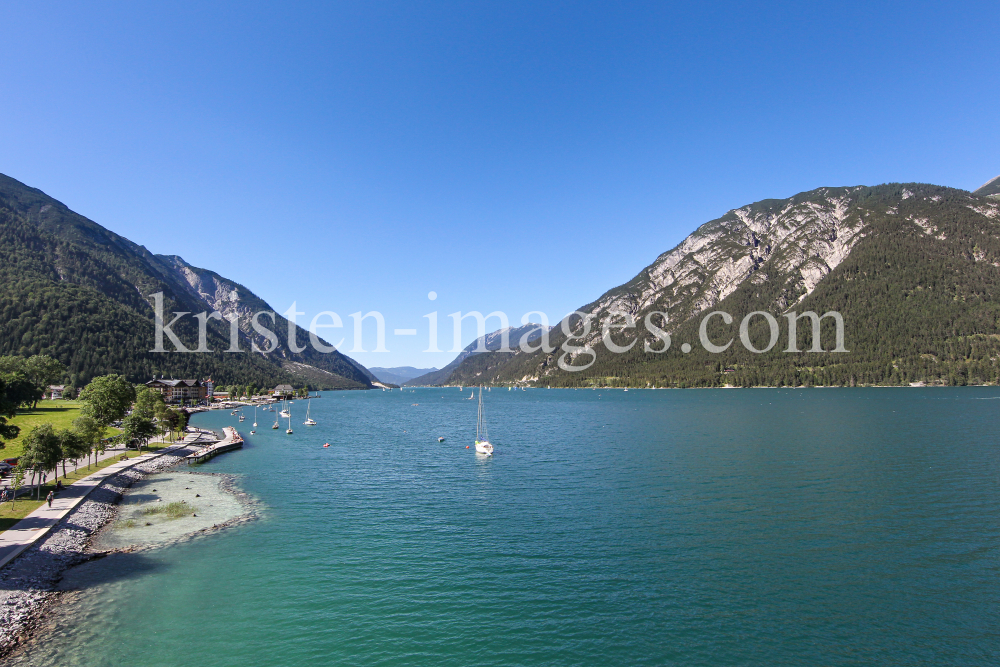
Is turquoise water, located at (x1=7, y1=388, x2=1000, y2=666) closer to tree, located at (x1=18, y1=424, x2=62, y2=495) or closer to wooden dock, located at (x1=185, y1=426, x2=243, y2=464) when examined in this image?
tree, located at (x1=18, y1=424, x2=62, y2=495)

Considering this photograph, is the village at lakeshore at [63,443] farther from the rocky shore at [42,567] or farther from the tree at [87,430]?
the rocky shore at [42,567]

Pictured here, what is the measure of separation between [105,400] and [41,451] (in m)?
55.6

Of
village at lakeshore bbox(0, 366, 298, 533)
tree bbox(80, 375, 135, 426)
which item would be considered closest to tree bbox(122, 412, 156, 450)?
village at lakeshore bbox(0, 366, 298, 533)

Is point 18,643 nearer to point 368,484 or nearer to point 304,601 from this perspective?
point 304,601

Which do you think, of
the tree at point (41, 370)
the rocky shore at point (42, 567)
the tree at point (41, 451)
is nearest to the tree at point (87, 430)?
the rocky shore at point (42, 567)

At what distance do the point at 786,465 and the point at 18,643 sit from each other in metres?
81.2

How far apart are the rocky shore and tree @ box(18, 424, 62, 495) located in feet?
18.0

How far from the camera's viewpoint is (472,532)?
43.4 m

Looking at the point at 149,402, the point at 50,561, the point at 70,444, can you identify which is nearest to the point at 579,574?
the point at 50,561

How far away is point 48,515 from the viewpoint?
44281 millimetres

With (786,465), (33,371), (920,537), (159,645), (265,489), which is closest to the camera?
(159,645)

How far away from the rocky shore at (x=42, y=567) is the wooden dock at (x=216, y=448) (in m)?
34.3

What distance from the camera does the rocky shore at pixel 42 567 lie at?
27.0 meters

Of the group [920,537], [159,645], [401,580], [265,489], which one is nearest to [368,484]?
[265,489]
